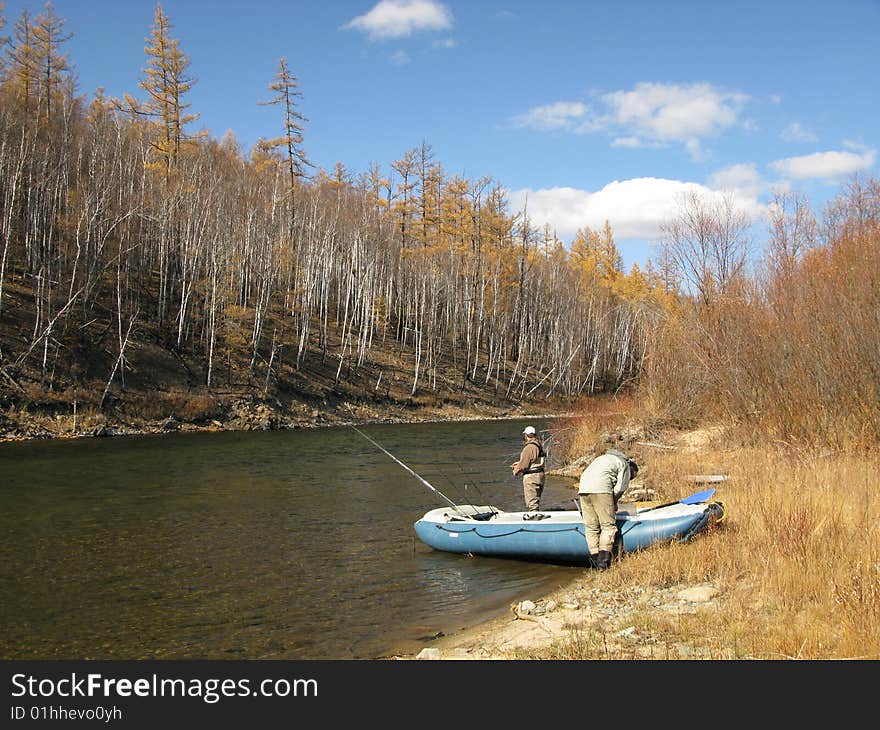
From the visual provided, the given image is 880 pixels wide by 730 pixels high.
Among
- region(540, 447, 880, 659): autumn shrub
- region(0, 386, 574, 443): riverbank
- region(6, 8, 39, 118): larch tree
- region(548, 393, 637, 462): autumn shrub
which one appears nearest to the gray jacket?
region(540, 447, 880, 659): autumn shrub

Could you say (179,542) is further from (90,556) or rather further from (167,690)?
(167,690)

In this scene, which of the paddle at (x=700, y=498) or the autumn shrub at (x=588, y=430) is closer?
the paddle at (x=700, y=498)

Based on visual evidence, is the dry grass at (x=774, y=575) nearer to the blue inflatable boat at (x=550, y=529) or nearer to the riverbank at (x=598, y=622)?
the riverbank at (x=598, y=622)

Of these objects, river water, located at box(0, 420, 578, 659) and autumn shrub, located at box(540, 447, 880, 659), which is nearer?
autumn shrub, located at box(540, 447, 880, 659)

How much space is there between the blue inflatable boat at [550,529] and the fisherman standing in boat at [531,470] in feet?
3.74

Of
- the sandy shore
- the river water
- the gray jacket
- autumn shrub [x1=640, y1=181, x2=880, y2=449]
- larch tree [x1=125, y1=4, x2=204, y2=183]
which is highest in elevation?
larch tree [x1=125, y1=4, x2=204, y2=183]

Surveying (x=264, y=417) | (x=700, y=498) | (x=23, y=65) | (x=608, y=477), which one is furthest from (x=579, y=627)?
(x=23, y=65)

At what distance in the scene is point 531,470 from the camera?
12.9 m

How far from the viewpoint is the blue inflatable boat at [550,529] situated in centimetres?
957

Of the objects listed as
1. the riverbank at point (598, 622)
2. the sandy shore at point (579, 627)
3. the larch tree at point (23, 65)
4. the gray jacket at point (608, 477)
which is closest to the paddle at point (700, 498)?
the riverbank at point (598, 622)

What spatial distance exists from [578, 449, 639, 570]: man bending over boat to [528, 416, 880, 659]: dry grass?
15.7 inches

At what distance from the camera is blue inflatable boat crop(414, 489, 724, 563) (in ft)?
31.4

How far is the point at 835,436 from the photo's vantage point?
14000 millimetres

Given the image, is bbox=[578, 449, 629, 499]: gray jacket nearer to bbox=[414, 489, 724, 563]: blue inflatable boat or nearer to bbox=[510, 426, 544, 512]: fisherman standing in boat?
bbox=[414, 489, 724, 563]: blue inflatable boat
